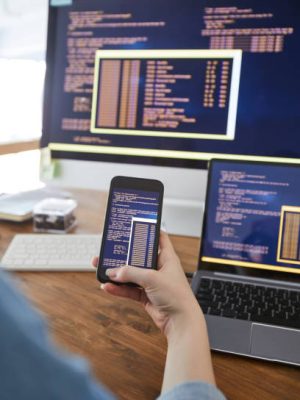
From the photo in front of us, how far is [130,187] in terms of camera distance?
25.0 inches

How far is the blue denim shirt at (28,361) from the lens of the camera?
246mm

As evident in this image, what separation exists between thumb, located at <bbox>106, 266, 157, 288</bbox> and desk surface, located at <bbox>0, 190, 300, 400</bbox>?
9 cm

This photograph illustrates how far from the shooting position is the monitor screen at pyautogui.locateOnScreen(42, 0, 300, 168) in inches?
32.8

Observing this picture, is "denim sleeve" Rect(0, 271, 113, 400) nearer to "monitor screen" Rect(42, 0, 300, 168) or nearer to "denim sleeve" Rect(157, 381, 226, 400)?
"denim sleeve" Rect(157, 381, 226, 400)

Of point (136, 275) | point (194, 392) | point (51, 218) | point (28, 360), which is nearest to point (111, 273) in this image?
point (136, 275)

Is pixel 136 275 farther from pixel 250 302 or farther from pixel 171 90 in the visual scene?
pixel 171 90

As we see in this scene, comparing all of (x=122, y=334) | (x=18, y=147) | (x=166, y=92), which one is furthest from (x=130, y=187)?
(x=18, y=147)

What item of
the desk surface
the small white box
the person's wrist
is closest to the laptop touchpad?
the desk surface

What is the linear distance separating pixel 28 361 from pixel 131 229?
370 millimetres

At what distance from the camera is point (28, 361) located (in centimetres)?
25

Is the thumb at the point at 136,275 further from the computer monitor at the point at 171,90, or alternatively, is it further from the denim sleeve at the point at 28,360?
the computer monitor at the point at 171,90

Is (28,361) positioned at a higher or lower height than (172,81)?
lower

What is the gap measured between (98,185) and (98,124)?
134 millimetres

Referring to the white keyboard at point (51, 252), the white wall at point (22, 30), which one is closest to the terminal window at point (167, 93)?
the white keyboard at point (51, 252)
